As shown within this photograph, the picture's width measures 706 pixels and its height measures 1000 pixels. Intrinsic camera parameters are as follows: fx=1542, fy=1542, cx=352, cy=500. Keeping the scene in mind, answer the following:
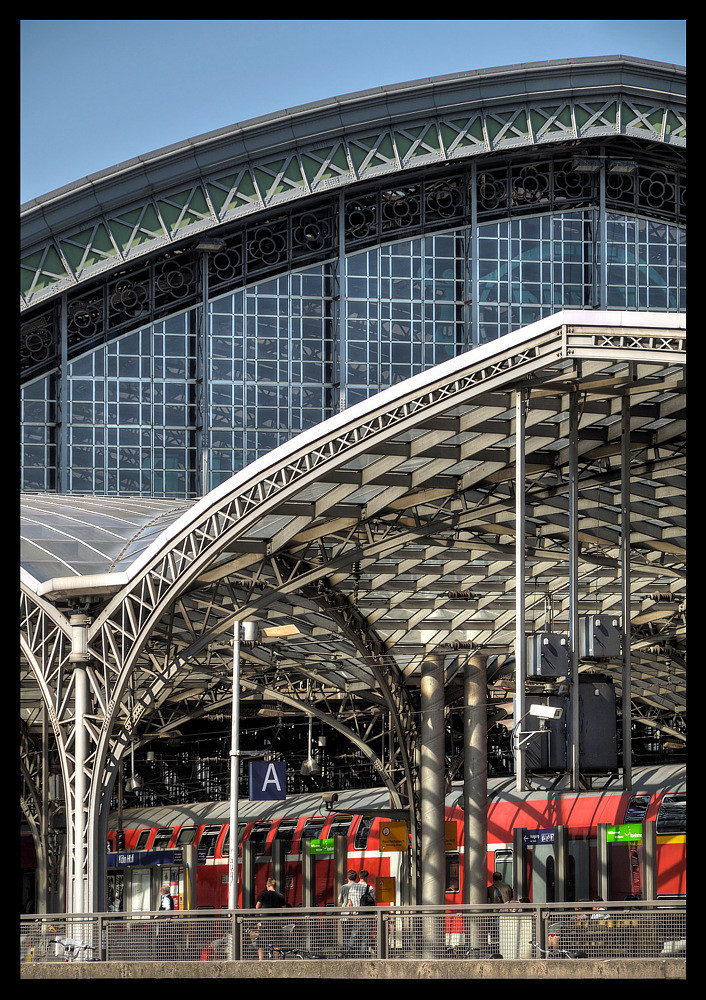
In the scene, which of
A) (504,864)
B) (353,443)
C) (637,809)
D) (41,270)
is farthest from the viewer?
(41,270)

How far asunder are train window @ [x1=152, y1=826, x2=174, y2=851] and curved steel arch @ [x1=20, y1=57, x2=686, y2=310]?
19.9m

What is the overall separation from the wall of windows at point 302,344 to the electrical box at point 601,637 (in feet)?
69.9

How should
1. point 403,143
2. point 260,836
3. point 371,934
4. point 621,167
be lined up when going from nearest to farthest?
point 371,934 → point 403,143 → point 621,167 → point 260,836

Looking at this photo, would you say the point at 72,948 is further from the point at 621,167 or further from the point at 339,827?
the point at 621,167

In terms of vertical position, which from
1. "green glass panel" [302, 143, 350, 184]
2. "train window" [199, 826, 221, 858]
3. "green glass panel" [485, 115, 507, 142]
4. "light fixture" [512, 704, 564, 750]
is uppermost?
"green glass panel" [485, 115, 507, 142]

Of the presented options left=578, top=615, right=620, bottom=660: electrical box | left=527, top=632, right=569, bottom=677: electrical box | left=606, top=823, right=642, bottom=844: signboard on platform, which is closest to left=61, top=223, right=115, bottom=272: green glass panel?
left=606, top=823, right=642, bottom=844: signboard on platform

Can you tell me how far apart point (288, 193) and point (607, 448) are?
18.7 meters

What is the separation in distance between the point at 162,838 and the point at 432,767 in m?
12.7

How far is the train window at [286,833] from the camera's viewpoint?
49812mm

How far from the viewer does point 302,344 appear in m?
48.0

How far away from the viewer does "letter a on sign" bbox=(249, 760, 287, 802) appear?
98.5 ft

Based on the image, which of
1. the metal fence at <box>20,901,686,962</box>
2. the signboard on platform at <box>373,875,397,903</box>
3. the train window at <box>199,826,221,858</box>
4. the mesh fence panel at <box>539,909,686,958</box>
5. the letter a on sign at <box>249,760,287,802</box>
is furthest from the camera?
the train window at <box>199,826,221,858</box>

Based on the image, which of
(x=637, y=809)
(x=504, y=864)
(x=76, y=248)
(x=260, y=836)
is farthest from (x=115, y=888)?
(x=637, y=809)

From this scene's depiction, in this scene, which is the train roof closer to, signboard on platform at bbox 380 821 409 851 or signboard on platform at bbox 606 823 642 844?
signboard on platform at bbox 380 821 409 851
